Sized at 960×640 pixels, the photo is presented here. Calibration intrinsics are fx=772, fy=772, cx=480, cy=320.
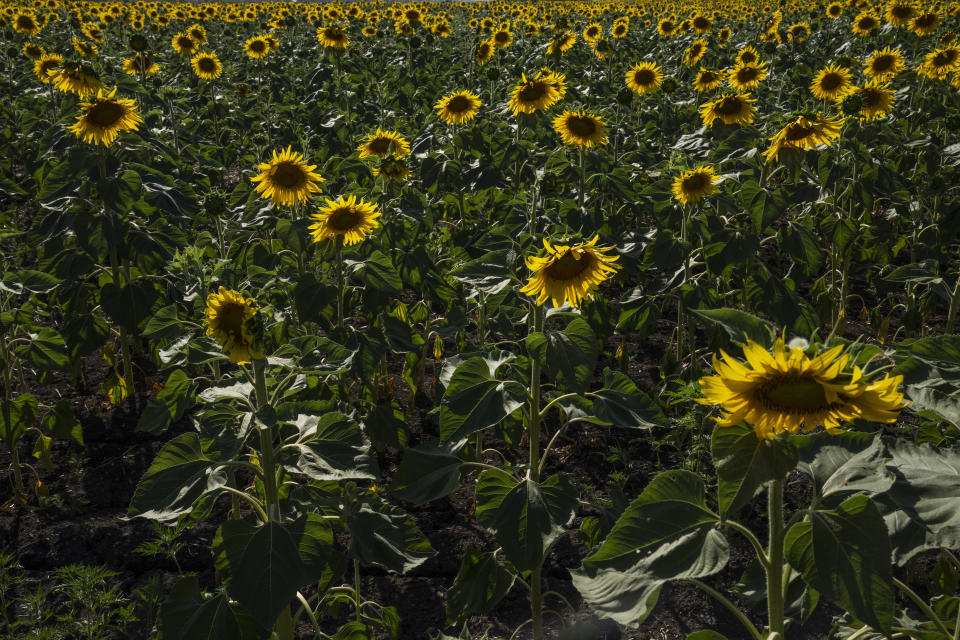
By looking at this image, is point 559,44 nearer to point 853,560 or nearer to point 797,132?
point 797,132

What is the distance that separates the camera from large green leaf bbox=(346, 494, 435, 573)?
92.3 inches

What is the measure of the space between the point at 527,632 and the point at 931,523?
191 centimetres

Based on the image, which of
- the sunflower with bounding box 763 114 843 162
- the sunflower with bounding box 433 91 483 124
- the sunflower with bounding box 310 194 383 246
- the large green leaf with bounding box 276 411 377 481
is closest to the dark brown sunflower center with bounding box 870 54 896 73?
the sunflower with bounding box 763 114 843 162

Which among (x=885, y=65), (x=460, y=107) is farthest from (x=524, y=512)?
(x=885, y=65)

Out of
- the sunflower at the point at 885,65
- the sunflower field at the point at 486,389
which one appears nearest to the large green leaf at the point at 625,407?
the sunflower field at the point at 486,389

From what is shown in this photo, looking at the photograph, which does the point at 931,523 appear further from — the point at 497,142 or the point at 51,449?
the point at 497,142

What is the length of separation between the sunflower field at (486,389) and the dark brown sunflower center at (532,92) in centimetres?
8

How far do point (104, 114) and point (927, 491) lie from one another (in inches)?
154

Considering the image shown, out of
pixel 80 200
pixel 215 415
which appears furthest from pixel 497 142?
pixel 215 415

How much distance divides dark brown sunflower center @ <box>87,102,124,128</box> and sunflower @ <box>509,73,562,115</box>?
244 cm

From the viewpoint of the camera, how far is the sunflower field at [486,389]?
1.56 m

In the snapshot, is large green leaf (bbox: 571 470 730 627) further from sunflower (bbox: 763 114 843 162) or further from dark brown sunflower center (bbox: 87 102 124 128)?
dark brown sunflower center (bbox: 87 102 124 128)

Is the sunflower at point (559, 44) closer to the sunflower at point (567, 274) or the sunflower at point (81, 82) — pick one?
the sunflower at point (81, 82)

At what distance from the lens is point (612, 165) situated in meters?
5.04
